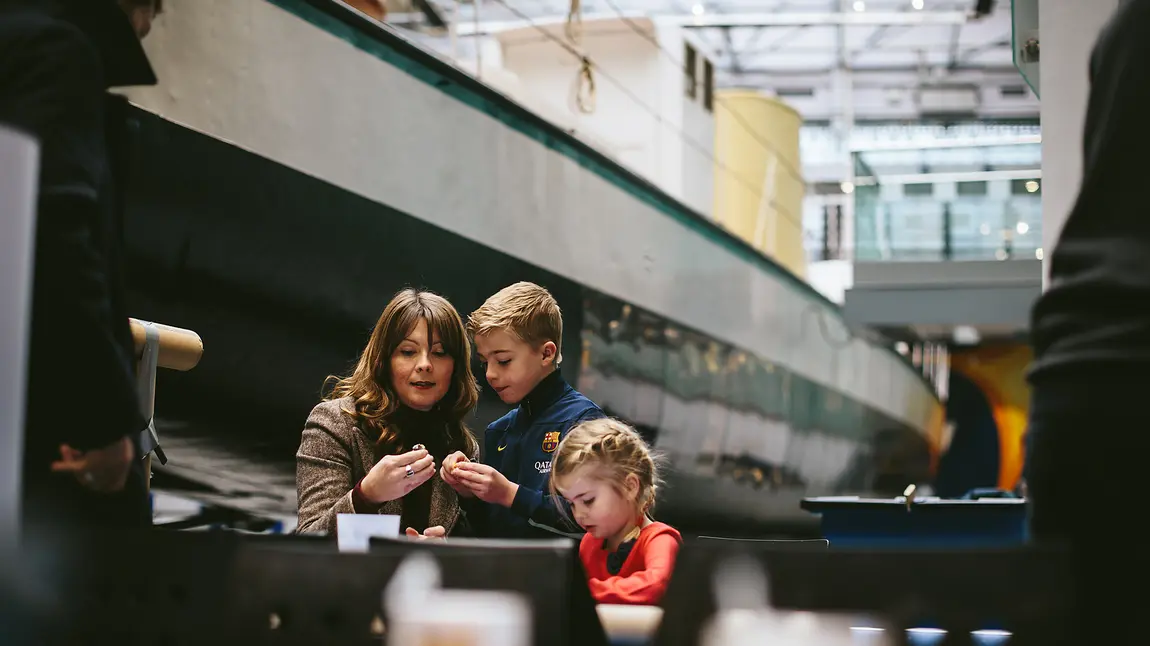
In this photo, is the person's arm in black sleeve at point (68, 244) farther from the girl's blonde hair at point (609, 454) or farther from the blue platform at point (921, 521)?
the blue platform at point (921, 521)

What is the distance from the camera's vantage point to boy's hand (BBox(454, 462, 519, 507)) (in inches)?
69.6

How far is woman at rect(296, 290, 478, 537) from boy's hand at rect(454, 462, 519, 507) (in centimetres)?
13

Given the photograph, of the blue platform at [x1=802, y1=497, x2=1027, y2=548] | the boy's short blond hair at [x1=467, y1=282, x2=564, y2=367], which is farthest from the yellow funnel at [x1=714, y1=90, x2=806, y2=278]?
the boy's short blond hair at [x1=467, y1=282, x2=564, y2=367]

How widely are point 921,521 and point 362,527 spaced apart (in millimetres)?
2758

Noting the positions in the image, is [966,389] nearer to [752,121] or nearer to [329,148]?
[752,121]

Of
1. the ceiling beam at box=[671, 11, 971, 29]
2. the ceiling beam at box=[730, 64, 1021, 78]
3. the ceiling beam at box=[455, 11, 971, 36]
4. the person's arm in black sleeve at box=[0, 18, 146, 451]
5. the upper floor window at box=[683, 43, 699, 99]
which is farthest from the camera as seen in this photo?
the ceiling beam at box=[730, 64, 1021, 78]

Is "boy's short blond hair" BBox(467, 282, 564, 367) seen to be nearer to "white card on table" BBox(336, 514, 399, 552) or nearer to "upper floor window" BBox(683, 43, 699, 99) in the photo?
"white card on table" BBox(336, 514, 399, 552)

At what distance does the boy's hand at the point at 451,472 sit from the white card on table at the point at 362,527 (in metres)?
0.26

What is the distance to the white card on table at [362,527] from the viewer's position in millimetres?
1467

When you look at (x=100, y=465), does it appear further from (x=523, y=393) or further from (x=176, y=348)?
(x=523, y=393)

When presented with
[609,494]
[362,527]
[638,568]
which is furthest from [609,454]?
[362,527]

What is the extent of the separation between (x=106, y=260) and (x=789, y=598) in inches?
30.9

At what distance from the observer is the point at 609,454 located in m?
1.66

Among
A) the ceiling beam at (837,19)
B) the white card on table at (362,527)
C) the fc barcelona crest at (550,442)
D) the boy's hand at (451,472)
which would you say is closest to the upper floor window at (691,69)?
the ceiling beam at (837,19)
